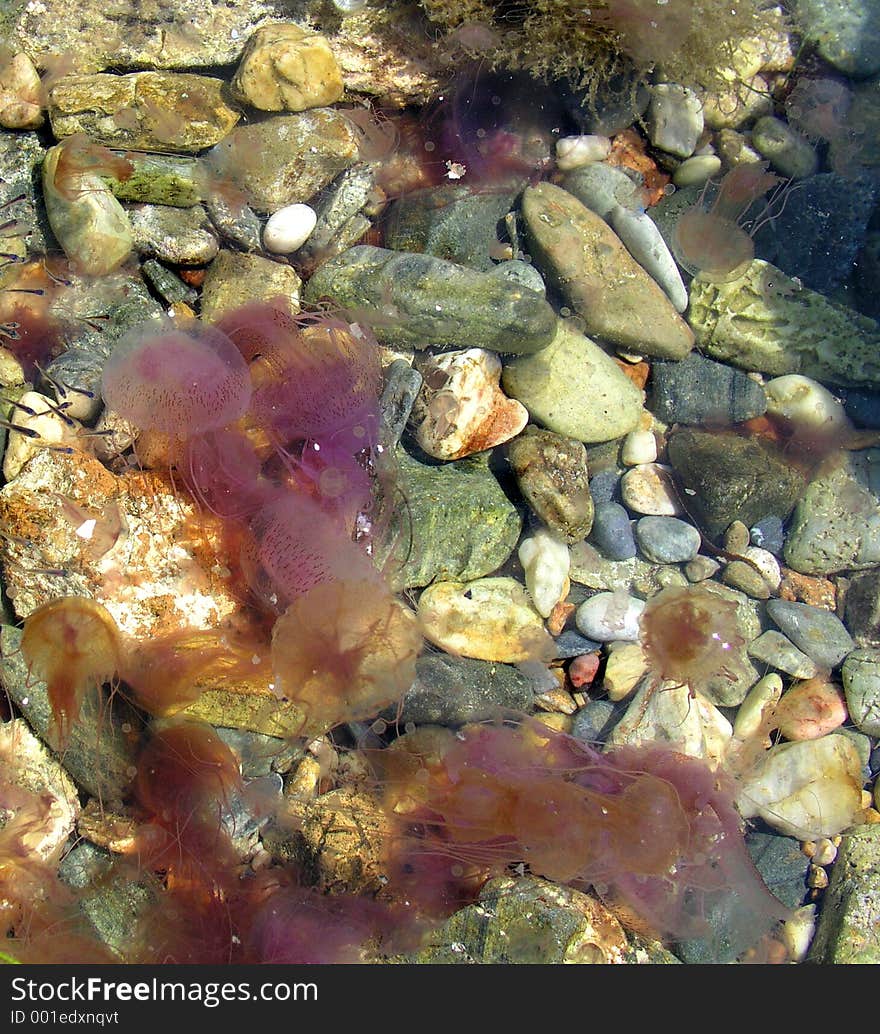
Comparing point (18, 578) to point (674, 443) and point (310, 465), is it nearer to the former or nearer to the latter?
point (310, 465)

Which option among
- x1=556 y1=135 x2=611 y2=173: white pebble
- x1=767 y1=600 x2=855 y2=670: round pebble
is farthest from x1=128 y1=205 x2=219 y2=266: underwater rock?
x1=767 y1=600 x2=855 y2=670: round pebble

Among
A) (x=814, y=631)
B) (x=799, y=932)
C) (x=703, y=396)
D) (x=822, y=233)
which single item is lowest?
(x=799, y=932)

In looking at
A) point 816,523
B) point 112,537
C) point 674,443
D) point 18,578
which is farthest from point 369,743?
point 816,523

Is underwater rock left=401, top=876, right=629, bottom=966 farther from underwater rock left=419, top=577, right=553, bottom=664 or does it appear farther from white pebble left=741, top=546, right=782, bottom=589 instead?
white pebble left=741, top=546, right=782, bottom=589

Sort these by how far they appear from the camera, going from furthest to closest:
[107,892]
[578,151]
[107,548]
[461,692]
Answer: [578,151] < [461,692] < [107,548] < [107,892]

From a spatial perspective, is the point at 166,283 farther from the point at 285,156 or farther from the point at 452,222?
the point at 452,222

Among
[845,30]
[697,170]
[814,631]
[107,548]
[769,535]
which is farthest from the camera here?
[845,30]

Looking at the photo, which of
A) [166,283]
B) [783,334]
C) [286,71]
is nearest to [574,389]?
[783,334]
